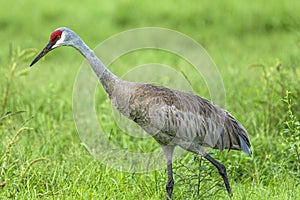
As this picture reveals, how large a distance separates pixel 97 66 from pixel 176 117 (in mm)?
781

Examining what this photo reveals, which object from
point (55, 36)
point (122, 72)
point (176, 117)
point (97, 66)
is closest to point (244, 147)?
point (176, 117)

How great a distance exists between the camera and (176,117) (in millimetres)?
4980

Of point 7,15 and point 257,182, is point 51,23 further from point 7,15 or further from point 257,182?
point 257,182

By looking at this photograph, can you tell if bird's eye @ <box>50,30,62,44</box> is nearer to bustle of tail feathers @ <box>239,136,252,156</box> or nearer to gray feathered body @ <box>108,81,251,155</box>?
gray feathered body @ <box>108,81,251,155</box>

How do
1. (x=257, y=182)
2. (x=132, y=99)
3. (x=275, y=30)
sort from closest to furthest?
(x=132, y=99)
(x=257, y=182)
(x=275, y=30)

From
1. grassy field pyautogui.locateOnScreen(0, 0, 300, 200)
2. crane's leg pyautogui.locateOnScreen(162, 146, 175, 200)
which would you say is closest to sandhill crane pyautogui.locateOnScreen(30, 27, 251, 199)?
crane's leg pyautogui.locateOnScreen(162, 146, 175, 200)

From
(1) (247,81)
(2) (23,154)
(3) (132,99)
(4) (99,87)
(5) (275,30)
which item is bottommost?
(2) (23,154)

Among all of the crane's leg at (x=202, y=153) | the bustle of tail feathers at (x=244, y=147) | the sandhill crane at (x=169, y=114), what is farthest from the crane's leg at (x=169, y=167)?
the bustle of tail feathers at (x=244, y=147)

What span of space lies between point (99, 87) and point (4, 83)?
1356 mm

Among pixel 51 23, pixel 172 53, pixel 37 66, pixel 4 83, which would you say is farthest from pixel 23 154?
pixel 51 23

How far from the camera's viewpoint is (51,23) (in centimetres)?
1127

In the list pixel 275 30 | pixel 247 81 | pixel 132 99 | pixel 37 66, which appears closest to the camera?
pixel 132 99

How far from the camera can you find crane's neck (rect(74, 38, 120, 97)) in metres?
4.94

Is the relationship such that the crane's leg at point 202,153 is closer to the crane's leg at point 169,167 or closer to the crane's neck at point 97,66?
the crane's leg at point 169,167
